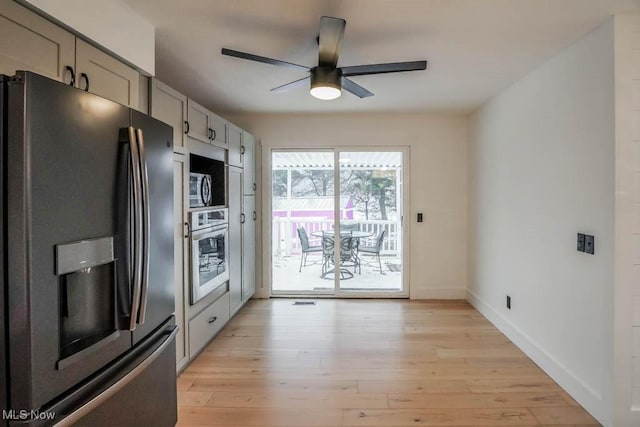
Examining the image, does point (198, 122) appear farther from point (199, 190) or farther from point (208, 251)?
point (208, 251)

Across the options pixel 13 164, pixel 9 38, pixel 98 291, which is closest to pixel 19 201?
pixel 13 164

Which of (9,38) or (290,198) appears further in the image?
(290,198)

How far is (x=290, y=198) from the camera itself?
4.74 meters

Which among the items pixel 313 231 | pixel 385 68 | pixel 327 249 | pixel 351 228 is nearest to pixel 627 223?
pixel 385 68

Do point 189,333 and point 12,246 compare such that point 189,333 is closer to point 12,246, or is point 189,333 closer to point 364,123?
point 12,246

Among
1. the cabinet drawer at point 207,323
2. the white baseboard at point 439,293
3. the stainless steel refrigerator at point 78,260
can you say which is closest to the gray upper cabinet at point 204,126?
the stainless steel refrigerator at point 78,260

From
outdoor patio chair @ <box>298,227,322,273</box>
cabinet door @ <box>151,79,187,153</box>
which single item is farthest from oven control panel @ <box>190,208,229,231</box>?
outdoor patio chair @ <box>298,227,322,273</box>

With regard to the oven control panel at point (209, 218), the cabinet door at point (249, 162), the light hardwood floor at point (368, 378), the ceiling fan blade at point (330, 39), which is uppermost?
the ceiling fan blade at point (330, 39)

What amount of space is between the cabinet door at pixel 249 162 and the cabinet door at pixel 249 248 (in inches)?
4.4

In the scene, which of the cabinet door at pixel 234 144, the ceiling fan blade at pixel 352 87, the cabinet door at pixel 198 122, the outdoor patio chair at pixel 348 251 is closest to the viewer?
the ceiling fan blade at pixel 352 87

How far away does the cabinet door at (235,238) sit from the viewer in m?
3.44

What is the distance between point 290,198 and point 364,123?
1.42 metres

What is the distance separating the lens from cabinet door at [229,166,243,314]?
3.44m

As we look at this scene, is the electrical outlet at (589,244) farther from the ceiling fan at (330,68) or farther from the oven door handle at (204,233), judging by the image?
the oven door handle at (204,233)
